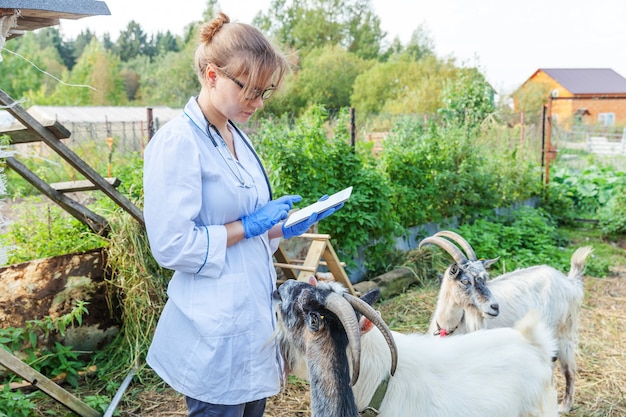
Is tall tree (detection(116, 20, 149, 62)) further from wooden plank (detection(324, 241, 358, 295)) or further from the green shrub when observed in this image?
wooden plank (detection(324, 241, 358, 295))

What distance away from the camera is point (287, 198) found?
2.46 metres

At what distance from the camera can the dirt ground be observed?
4098mm

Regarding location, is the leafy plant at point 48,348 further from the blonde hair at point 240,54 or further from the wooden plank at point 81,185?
the blonde hair at point 240,54

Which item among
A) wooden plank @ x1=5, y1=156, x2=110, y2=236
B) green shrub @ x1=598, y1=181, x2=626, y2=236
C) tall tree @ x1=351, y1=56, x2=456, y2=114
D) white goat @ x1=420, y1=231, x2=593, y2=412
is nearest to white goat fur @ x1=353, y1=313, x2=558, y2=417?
white goat @ x1=420, y1=231, x2=593, y2=412

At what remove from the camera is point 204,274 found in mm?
1970

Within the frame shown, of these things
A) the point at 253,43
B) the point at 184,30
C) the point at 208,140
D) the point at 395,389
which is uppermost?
the point at 184,30

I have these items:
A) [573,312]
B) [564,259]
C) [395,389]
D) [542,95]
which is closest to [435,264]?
[564,259]

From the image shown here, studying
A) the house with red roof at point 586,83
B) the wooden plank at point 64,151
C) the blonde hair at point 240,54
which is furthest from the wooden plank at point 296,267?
the house with red roof at point 586,83

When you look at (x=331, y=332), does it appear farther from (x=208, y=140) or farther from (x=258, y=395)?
(x=208, y=140)

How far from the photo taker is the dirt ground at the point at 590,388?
4.10 metres

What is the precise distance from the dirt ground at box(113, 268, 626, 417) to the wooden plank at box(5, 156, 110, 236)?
1.39 metres

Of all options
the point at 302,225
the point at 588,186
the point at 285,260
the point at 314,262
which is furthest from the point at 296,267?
the point at 588,186

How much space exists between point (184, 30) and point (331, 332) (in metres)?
54.3

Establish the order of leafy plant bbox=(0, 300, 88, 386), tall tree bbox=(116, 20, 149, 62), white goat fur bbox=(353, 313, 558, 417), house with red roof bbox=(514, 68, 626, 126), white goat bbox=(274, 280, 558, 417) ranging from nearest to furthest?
white goat bbox=(274, 280, 558, 417) → white goat fur bbox=(353, 313, 558, 417) → leafy plant bbox=(0, 300, 88, 386) → house with red roof bbox=(514, 68, 626, 126) → tall tree bbox=(116, 20, 149, 62)
